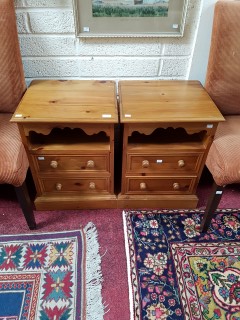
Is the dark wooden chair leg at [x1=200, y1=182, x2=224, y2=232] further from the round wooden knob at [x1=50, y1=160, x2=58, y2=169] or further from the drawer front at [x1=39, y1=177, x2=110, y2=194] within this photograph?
the round wooden knob at [x1=50, y1=160, x2=58, y2=169]

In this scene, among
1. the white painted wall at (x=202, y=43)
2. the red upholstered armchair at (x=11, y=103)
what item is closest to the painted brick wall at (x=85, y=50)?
the white painted wall at (x=202, y=43)

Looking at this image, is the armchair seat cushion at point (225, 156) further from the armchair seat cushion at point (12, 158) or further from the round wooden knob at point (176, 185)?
the armchair seat cushion at point (12, 158)

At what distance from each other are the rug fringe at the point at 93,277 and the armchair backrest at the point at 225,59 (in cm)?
91

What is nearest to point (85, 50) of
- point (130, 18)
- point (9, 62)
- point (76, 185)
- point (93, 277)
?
point (130, 18)

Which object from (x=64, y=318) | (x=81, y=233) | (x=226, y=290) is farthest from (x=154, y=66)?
(x=64, y=318)

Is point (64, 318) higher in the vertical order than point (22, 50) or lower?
lower

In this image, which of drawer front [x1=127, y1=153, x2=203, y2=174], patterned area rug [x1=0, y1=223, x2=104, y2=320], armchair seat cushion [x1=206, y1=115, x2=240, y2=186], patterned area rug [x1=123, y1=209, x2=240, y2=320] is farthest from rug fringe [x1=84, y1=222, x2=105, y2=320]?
armchair seat cushion [x1=206, y1=115, x2=240, y2=186]

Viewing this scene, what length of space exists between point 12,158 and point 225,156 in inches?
A: 34.8

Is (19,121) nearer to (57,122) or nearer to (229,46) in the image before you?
(57,122)

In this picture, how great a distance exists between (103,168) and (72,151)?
17 cm

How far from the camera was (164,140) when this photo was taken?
3.84 ft

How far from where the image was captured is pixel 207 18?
1130mm

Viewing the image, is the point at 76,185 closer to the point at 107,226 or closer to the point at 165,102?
the point at 107,226

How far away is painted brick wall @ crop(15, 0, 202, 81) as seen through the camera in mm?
1121
